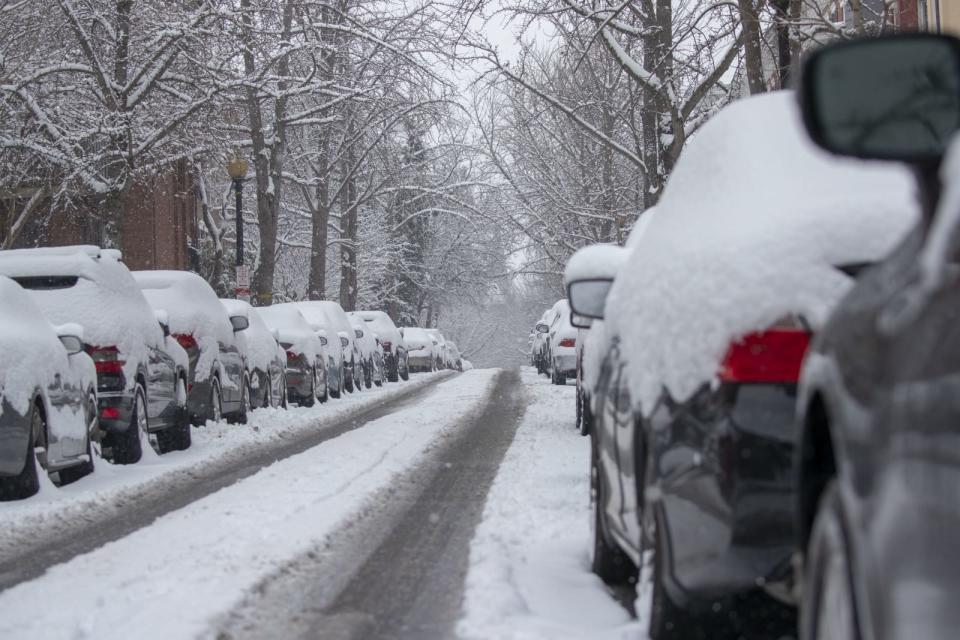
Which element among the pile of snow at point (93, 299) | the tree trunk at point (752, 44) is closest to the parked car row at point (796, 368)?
the pile of snow at point (93, 299)

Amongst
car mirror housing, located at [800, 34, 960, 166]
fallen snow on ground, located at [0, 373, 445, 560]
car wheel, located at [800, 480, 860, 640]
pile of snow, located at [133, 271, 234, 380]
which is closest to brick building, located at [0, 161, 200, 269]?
fallen snow on ground, located at [0, 373, 445, 560]

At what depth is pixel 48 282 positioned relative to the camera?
1251 cm

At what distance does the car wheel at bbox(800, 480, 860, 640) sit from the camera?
2438mm

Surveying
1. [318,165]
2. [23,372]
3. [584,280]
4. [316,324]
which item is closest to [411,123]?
[318,165]

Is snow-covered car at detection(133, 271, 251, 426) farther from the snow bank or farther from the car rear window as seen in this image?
the snow bank

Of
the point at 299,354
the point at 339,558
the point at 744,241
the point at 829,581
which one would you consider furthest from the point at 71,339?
the point at 299,354

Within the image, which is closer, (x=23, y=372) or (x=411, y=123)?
(x=23, y=372)

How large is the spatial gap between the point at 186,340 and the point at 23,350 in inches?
208

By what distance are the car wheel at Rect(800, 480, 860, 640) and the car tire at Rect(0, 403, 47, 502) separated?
768cm

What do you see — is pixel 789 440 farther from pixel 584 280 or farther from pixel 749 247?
pixel 584 280

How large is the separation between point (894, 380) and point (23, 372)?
8.12 metres

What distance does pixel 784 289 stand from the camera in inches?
148

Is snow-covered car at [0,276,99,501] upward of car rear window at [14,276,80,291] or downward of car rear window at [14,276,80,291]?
downward

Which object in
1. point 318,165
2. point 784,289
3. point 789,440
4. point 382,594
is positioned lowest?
point 382,594
